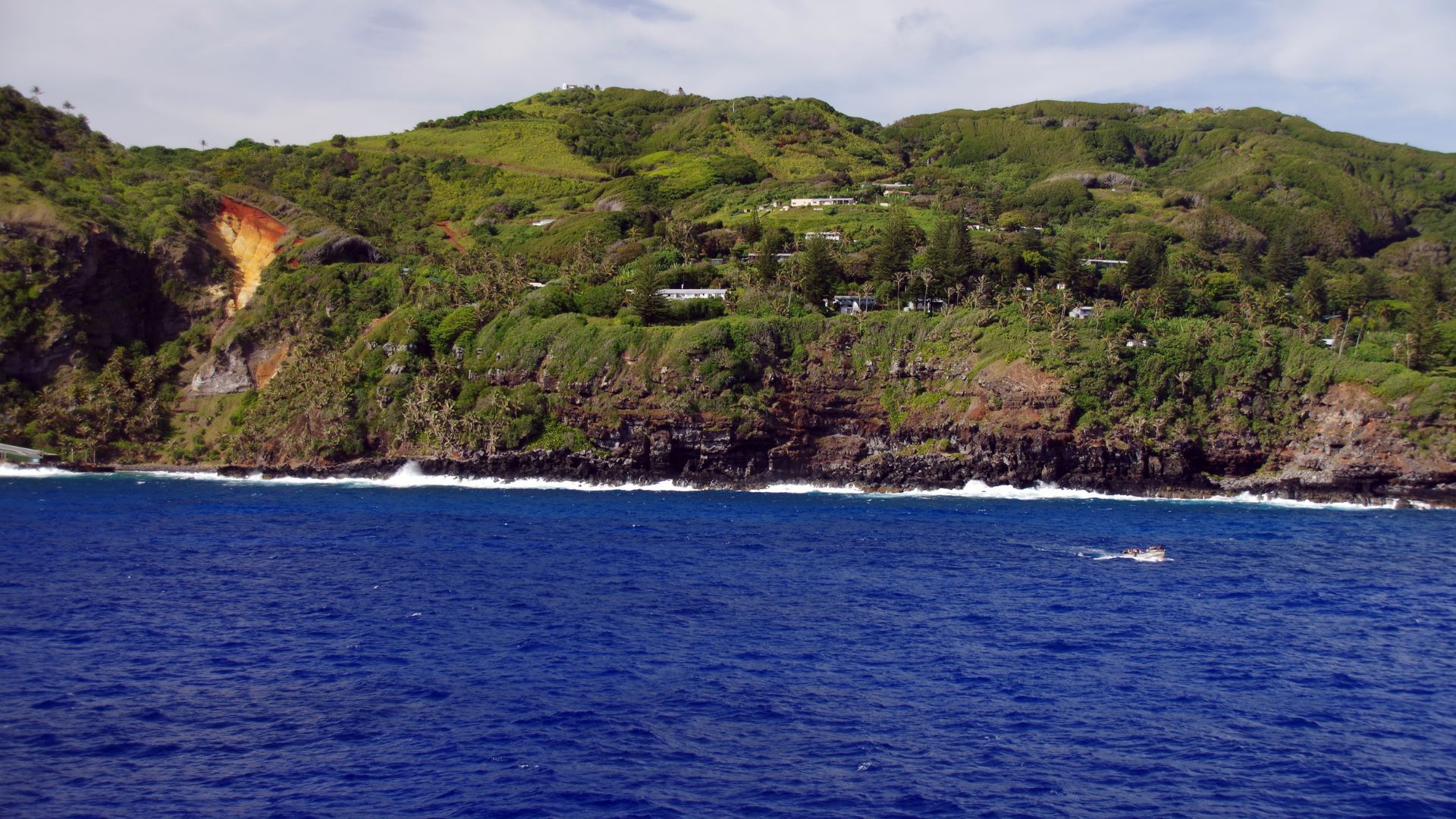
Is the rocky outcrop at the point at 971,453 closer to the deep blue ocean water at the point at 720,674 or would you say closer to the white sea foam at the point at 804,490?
the white sea foam at the point at 804,490

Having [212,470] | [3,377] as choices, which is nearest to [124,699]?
[212,470]

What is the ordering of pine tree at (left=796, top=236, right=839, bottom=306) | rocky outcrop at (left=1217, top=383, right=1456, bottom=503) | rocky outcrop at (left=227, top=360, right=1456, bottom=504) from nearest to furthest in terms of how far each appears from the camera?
rocky outcrop at (left=1217, top=383, right=1456, bottom=503) → rocky outcrop at (left=227, top=360, right=1456, bottom=504) → pine tree at (left=796, top=236, right=839, bottom=306)

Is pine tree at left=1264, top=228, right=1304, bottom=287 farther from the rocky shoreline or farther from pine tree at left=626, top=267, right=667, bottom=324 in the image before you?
pine tree at left=626, top=267, right=667, bottom=324

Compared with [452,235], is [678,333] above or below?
below

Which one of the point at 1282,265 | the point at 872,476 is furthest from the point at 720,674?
the point at 1282,265

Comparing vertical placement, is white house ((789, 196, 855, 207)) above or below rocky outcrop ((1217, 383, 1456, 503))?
above

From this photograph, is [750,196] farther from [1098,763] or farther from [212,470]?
[1098,763]

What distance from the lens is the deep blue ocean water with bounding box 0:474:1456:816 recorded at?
947 inches

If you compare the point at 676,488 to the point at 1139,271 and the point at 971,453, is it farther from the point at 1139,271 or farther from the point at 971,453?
the point at 1139,271

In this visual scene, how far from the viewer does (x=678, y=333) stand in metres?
93.9

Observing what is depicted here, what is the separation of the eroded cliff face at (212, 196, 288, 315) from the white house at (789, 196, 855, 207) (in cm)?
7149

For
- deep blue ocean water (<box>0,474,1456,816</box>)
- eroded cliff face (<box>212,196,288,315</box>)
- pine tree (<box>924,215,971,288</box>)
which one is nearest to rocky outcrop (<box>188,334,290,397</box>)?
eroded cliff face (<box>212,196,288,315</box>)

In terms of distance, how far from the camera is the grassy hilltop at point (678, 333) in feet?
281

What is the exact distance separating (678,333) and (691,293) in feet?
50.5
